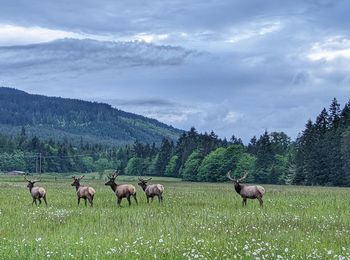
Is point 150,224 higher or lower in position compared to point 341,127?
lower

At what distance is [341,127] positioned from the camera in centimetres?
8581

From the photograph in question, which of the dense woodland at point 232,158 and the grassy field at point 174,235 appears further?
the dense woodland at point 232,158

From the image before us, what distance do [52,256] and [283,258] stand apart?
505 cm

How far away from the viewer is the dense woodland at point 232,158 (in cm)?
8572

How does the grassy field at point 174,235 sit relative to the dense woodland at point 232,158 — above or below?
below

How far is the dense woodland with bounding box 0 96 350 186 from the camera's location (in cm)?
8572

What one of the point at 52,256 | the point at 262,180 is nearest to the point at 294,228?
the point at 52,256

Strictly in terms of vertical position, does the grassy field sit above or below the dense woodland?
below

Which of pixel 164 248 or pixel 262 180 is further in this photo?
pixel 262 180

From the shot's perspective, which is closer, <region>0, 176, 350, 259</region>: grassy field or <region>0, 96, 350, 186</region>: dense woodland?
<region>0, 176, 350, 259</region>: grassy field

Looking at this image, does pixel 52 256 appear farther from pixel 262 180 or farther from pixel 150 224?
pixel 262 180

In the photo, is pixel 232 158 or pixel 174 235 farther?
pixel 232 158

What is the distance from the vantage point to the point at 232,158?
392 feet

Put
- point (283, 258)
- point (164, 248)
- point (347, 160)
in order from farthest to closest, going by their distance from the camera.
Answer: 1. point (347, 160)
2. point (164, 248)
3. point (283, 258)
